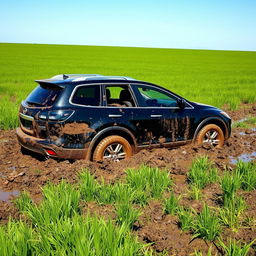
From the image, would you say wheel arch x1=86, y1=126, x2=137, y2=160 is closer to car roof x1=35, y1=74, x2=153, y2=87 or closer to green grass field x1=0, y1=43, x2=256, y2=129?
car roof x1=35, y1=74, x2=153, y2=87

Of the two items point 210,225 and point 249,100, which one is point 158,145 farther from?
point 249,100

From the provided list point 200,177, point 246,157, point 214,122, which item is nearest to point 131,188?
point 200,177

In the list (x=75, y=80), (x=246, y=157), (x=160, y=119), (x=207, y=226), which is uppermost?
(x=75, y=80)

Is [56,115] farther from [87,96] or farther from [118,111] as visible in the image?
[118,111]

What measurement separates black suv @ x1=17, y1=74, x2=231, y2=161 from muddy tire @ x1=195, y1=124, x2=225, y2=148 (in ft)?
0.74

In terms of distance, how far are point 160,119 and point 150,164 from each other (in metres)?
0.97

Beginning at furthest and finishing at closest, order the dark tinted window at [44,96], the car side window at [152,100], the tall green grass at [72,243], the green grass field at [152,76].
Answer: the green grass field at [152,76] < the car side window at [152,100] < the dark tinted window at [44,96] < the tall green grass at [72,243]

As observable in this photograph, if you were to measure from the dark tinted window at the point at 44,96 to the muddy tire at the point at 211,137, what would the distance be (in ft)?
10.4

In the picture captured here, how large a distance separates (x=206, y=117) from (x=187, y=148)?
794mm

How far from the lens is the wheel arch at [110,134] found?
19.0 ft

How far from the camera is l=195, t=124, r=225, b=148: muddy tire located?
23.7 feet

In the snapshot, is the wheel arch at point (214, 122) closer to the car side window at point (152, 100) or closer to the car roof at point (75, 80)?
the car side window at point (152, 100)

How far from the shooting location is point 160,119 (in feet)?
21.5

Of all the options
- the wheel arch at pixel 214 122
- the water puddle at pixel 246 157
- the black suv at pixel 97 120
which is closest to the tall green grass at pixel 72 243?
the black suv at pixel 97 120
